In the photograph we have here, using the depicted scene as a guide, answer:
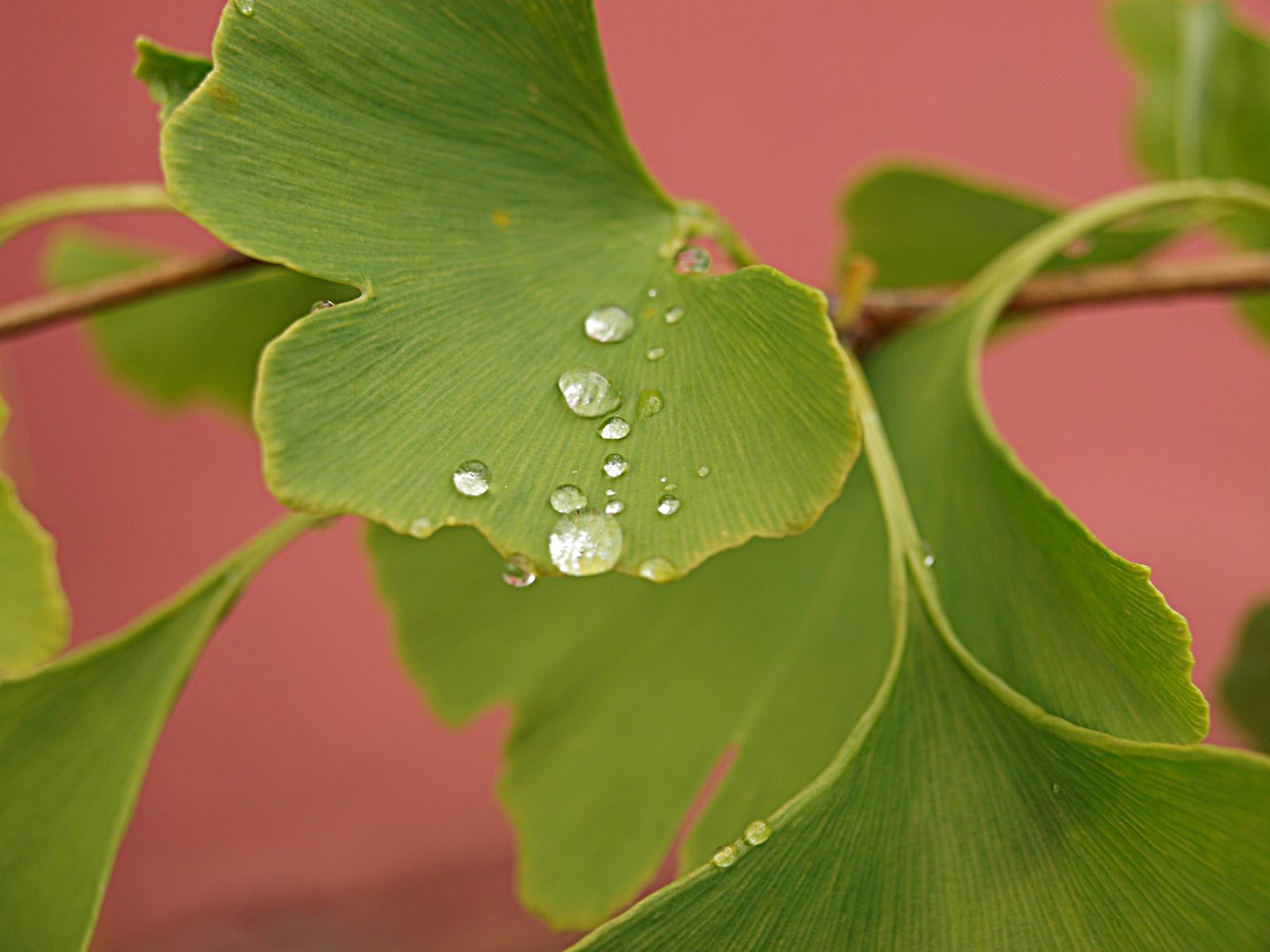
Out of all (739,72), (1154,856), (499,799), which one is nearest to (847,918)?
(1154,856)

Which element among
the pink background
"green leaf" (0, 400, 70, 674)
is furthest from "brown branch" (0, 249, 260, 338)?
the pink background

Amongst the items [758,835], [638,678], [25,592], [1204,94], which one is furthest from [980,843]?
[1204,94]

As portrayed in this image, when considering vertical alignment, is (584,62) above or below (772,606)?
above

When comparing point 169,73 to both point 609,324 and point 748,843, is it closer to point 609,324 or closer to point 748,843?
point 609,324

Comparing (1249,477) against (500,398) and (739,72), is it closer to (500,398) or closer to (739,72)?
(739,72)

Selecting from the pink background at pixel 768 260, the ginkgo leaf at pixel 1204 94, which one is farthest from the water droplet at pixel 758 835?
the pink background at pixel 768 260

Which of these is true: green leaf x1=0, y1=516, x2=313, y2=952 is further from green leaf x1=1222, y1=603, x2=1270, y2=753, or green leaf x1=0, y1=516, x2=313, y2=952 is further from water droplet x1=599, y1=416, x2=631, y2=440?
green leaf x1=1222, y1=603, x2=1270, y2=753
